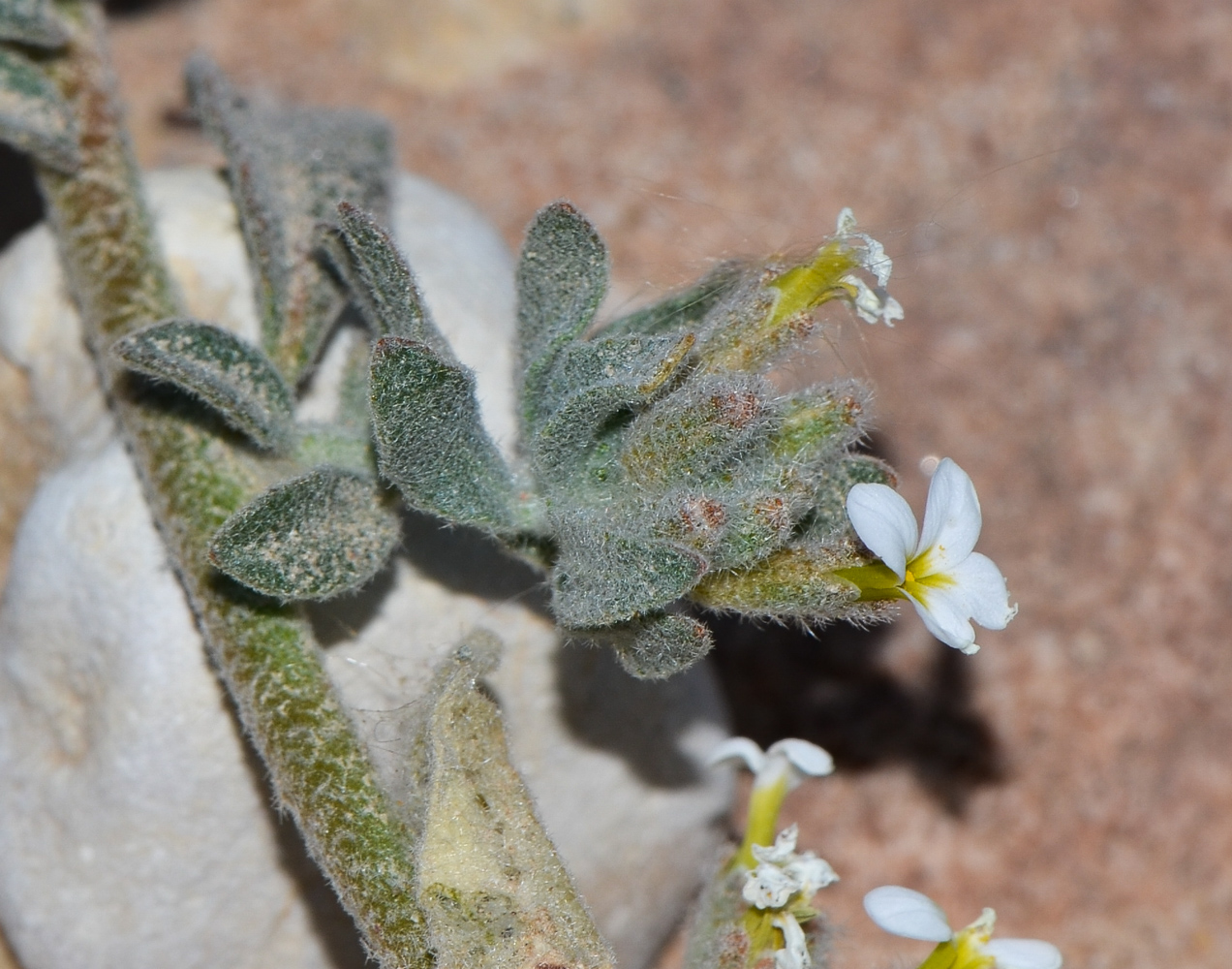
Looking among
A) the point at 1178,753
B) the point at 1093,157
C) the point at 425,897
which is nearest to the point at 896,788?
the point at 1178,753


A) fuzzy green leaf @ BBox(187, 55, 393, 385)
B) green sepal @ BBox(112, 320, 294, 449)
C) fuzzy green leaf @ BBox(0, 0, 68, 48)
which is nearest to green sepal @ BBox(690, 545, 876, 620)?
green sepal @ BBox(112, 320, 294, 449)

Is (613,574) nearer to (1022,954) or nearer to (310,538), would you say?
(310,538)

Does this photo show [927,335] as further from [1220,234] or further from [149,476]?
A: [149,476]

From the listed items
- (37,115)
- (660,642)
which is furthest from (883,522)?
(37,115)

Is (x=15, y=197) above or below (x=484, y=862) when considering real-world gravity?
above

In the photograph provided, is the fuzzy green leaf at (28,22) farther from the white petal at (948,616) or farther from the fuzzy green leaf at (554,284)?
the white petal at (948,616)

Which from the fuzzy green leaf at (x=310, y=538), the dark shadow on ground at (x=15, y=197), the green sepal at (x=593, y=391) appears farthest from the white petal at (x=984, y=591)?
the dark shadow on ground at (x=15, y=197)

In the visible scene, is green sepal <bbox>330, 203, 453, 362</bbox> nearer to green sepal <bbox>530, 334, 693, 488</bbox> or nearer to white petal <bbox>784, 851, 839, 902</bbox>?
green sepal <bbox>530, 334, 693, 488</bbox>
